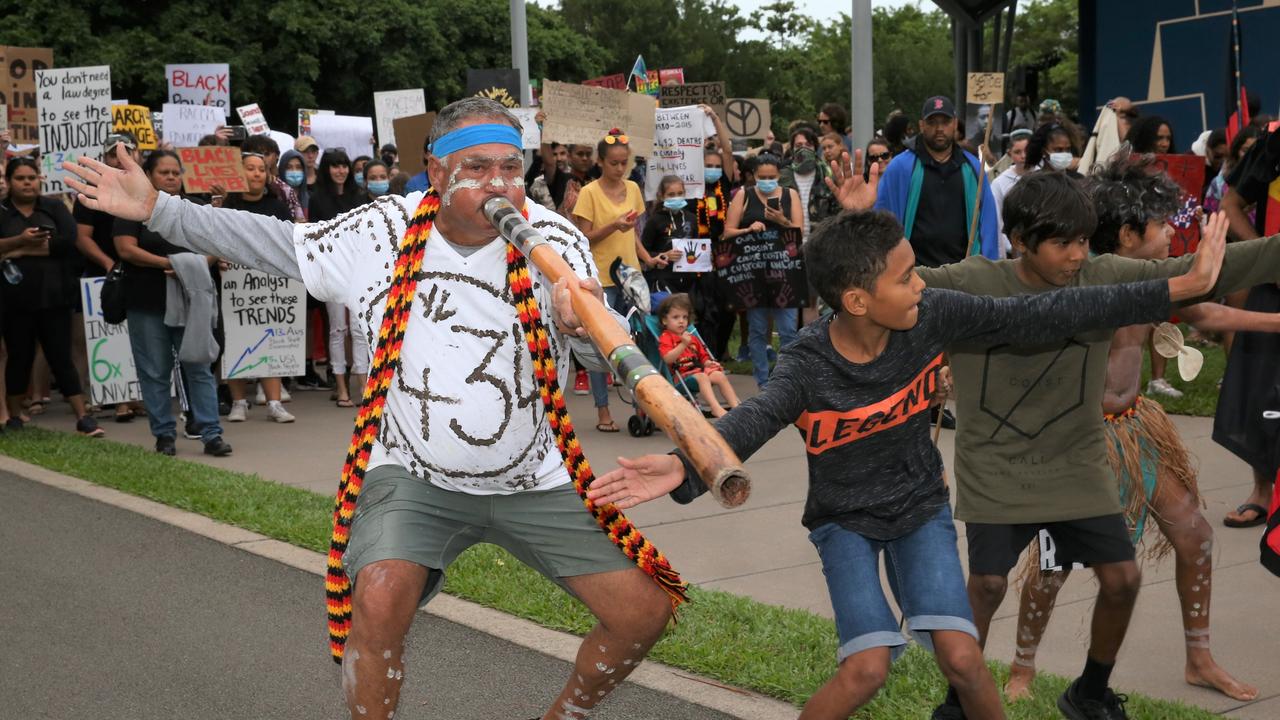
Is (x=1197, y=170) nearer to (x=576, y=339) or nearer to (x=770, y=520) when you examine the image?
(x=770, y=520)

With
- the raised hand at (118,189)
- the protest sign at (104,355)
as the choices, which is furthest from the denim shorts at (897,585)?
the protest sign at (104,355)

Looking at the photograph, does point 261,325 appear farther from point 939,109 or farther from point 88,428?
point 939,109

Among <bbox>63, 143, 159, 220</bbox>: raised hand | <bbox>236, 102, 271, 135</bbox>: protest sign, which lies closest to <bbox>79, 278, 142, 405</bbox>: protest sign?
<bbox>236, 102, 271, 135</bbox>: protest sign

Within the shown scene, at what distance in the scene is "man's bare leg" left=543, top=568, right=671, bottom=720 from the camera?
3920 mm

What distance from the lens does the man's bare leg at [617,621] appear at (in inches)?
154

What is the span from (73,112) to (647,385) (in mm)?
10994

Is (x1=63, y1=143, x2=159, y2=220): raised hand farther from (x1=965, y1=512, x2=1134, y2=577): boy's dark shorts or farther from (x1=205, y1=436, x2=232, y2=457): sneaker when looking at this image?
(x1=205, y1=436, x2=232, y2=457): sneaker

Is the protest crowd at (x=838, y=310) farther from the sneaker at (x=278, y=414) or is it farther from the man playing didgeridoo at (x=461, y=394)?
the sneaker at (x=278, y=414)

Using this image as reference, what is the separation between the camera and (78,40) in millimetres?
35125

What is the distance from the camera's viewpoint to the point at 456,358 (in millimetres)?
3959

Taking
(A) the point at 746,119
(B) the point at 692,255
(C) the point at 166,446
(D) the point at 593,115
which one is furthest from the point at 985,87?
(C) the point at 166,446

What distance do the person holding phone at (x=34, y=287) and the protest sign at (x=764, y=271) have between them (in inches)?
200

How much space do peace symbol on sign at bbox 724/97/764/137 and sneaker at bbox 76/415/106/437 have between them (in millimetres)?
7806

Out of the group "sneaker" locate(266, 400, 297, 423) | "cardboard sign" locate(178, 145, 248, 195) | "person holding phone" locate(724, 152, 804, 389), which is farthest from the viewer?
"person holding phone" locate(724, 152, 804, 389)
